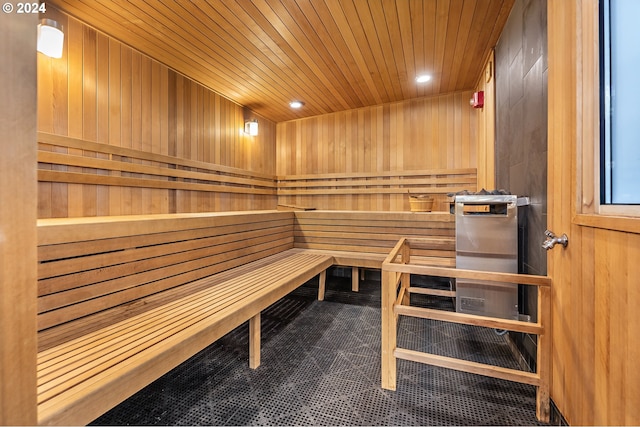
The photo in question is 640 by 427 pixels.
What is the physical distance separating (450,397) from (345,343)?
81 centimetres

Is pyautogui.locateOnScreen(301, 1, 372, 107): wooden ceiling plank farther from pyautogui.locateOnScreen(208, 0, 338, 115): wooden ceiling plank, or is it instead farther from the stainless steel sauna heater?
the stainless steel sauna heater

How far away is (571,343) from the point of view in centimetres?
120

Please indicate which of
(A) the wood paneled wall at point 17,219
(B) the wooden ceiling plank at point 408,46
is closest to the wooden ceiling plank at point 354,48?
(B) the wooden ceiling plank at point 408,46

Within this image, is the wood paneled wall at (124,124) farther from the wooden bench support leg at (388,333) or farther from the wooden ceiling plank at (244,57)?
the wooden bench support leg at (388,333)

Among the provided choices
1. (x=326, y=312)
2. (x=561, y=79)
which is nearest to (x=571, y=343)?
(x=561, y=79)

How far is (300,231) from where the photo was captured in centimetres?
374

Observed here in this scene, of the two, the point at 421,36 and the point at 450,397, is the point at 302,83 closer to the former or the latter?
the point at 421,36

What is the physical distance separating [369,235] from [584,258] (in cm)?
231

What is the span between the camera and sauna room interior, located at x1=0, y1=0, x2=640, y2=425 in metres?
0.97

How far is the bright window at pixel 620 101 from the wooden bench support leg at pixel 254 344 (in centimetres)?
190

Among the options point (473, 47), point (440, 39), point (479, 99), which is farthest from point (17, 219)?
point (479, 99)

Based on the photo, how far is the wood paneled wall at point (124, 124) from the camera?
212cm

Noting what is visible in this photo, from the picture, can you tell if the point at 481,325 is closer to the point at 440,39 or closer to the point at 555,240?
the point at 555,240

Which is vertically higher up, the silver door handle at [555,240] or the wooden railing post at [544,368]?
the silver door handle at [555,240]
